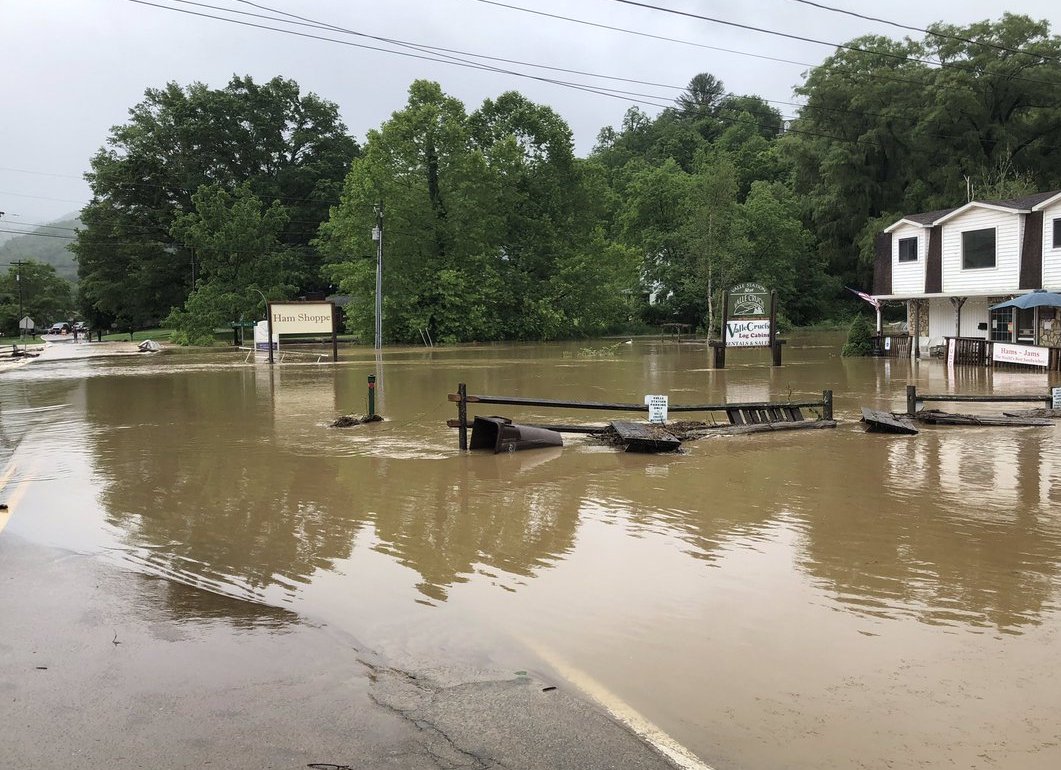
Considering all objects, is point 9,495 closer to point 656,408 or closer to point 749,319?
point 656,408

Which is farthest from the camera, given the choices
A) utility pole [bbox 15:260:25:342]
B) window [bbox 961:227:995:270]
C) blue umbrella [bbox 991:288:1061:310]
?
utility pole [bbox 15:260:25:342]

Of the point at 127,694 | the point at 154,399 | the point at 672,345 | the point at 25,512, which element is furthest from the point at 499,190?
the point at 127,694

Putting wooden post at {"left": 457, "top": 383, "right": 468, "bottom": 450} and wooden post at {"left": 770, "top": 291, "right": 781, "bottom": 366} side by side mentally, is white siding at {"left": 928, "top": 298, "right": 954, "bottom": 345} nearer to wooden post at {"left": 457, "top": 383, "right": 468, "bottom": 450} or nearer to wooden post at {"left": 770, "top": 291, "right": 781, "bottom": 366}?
wooden post at {"left": 770, "top": 291, "right": 781, "bottom": 366}

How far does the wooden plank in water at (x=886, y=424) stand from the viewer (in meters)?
14.7

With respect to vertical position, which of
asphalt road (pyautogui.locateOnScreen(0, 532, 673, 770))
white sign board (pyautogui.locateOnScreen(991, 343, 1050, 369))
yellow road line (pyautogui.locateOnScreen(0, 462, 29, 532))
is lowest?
asphalt road (pyautogui.locateOnScreen(0, 532, 673, 770))

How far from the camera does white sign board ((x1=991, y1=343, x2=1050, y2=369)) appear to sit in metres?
26.1

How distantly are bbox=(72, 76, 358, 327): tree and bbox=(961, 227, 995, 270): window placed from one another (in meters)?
55.8

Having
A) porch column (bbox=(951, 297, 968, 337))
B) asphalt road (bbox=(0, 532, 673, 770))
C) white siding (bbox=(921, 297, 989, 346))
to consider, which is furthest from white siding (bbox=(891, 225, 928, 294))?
asphalt road (bbox=(0, 532, 673, 770))

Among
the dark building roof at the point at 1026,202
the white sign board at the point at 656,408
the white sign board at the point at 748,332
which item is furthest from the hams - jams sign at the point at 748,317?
the white sign board at the point at 656,408

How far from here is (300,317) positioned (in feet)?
124

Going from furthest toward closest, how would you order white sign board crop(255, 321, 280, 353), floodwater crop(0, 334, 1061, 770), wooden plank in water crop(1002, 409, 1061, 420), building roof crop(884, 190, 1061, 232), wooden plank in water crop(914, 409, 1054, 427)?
white sign board crop(255, 321, 280, 353)
building roof crop(884, 190, 1061, 232)
wooden plank in water crop(1002, 409, 1061, 420)
wooden plank in water crop(914, 409, 1054, 427)
floodwater crop(0, 334, 1061, 770)

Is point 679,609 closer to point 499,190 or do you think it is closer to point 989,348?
point 989,348

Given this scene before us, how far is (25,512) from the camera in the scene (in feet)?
31.8

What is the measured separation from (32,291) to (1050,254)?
10221 centimetres
